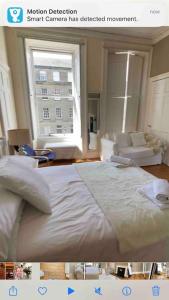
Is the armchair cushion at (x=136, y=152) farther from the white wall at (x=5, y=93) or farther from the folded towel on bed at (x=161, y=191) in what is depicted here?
the white wall at (x=5, y=93)

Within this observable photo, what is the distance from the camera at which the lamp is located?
168cm

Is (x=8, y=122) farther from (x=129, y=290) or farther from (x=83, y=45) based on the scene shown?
(x=129, y=290)

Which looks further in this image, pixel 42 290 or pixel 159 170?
pixel 159 170

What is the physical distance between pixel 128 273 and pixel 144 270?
39 millimetres

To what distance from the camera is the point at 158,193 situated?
93cm

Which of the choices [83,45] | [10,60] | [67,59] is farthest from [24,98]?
[83,45]

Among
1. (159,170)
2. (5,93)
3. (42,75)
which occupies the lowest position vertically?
(159,170)

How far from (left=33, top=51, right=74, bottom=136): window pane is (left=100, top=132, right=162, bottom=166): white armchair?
3.25ft

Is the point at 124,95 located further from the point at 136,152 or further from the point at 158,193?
the point at 158,193

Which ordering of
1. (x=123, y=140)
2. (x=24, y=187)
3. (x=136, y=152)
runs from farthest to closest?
(x=123, y=140) < (x=136, y=152) < (x=24, y=187)

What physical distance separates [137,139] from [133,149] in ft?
0.99

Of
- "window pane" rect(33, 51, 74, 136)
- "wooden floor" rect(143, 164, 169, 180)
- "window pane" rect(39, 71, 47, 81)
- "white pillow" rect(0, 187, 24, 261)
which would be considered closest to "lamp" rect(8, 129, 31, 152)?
"window pane" rect(33, 51, 74, 136)

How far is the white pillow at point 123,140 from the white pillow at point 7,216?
2168mm
